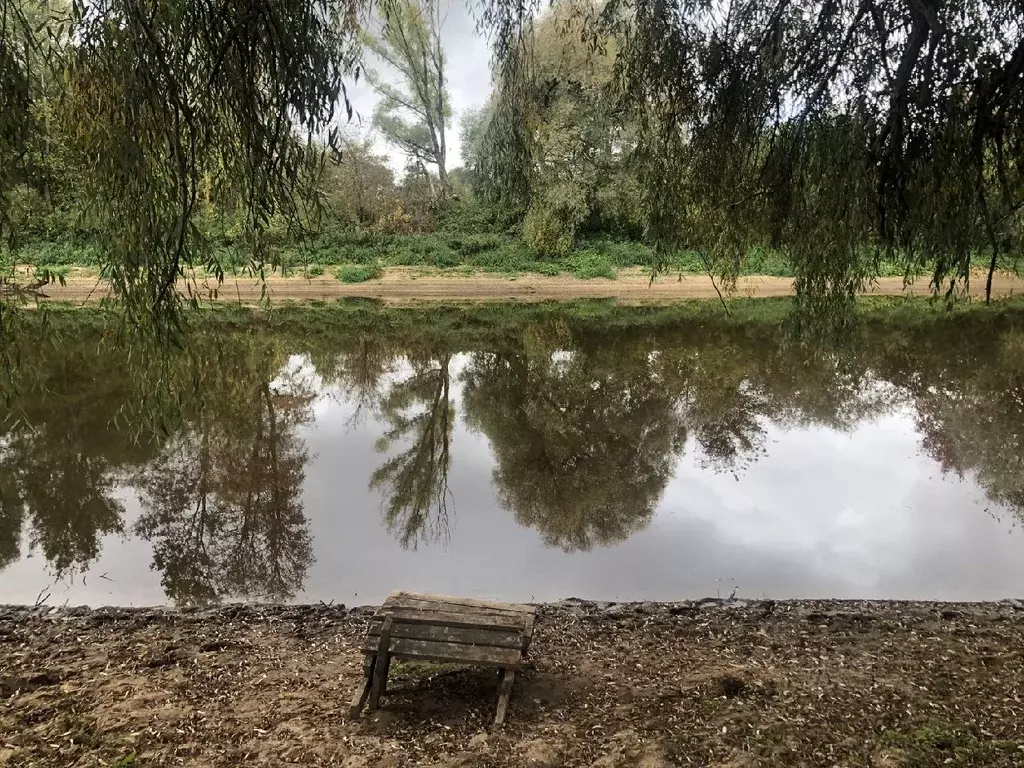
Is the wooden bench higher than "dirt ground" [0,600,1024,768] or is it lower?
higher

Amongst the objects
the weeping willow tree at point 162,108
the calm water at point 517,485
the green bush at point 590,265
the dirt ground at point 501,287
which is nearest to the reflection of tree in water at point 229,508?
the calm water at point 517,485

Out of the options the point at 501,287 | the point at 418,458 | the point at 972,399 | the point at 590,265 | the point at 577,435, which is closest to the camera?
the point at 418,458

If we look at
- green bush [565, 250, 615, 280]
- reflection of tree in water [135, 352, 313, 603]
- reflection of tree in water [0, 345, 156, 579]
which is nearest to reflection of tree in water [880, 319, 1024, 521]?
reflection of tree in water [135, 352, 313, 603]

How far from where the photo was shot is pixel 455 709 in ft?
10.6

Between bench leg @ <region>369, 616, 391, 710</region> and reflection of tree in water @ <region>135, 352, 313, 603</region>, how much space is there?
6.21 ft

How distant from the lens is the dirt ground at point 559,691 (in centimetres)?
277

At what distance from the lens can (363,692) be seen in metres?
3.19

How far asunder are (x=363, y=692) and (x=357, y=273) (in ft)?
60.3

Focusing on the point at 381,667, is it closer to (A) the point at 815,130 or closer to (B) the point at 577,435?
(A) the point at 815,130

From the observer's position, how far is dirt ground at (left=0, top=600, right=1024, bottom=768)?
277cm

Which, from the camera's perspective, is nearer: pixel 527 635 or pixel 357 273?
pixel 527 635

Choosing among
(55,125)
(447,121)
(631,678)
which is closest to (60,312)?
(447,121)

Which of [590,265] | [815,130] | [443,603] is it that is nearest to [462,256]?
[590,265]

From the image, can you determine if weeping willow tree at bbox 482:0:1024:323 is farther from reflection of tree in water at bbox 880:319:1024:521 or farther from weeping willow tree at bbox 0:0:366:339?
reflection of tree in water at bbox 880:319:1024:521
